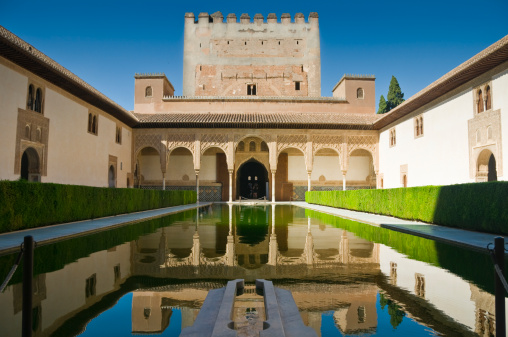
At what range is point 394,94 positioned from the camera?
38.9m

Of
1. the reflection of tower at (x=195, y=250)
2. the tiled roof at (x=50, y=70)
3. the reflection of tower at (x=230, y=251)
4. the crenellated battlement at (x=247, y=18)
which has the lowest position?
the reflection of tower at (x=195, y=250)

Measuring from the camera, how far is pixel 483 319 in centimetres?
269

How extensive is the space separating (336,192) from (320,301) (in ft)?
51.5

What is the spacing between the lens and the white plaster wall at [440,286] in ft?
9.41

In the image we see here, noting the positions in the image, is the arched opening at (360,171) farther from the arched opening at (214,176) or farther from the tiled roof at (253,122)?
the arched opening at (214,176)

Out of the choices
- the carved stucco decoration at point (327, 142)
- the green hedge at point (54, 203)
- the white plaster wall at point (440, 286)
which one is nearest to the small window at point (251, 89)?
the carved stucco decoration at point (327, 142)

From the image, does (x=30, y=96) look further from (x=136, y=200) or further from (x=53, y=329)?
(x=53, y=329)

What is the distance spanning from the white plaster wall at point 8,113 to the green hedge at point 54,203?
2810 millimetres

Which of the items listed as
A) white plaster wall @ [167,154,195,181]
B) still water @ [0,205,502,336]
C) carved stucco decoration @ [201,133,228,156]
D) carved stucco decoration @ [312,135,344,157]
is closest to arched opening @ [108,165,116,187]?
carved stucco decoration @ [201,133,228,156]

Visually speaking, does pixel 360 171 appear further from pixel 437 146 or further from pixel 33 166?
pixel 33 166

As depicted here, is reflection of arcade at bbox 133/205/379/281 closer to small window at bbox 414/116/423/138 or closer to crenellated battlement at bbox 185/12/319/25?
small window at bbox 414/116/423/138

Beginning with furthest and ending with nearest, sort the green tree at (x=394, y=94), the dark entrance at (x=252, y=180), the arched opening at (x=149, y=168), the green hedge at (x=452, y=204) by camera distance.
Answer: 1. the green tree at (x=394, y=94)
2. the dark entrance at (x=252, y=180)
3. the arched opening at (x=149, y=168)
4. the green hedge at (x=452, y=204)

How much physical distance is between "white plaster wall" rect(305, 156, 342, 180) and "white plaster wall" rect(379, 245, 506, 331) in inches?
867

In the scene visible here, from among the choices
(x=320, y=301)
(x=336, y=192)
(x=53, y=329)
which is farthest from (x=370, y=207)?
(x=53, y=329)
